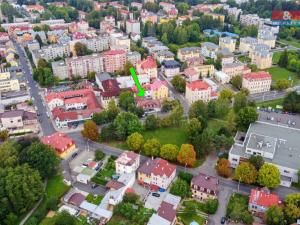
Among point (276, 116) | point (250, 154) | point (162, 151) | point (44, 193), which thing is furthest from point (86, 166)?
point (276, 116)

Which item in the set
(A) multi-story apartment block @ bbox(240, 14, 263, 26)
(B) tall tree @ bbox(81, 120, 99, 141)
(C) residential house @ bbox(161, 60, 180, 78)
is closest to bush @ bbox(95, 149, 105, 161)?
(B) tall tree @ bbox(81, 120, 99, 141)

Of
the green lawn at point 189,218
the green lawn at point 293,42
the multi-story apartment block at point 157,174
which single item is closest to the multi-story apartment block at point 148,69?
the multi-story apartment block at point 157,174

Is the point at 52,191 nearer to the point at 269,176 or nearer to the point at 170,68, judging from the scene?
the point at 269,176

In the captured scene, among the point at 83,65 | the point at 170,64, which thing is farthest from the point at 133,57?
the point at 83,65

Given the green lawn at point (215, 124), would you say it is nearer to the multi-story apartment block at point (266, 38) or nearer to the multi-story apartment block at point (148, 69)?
the multi-story apartment block at point (148, 69)

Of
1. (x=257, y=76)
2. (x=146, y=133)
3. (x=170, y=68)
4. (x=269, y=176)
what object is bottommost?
(x=146, y=133)

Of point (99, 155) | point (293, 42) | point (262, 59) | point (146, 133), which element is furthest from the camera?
point (293, 42)

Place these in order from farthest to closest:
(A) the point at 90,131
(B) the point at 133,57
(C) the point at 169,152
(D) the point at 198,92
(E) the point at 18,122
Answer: (B) the point at 133,57 → (D) the point at 198,92 → (E) the point at 18,122 → (A) the point at 90,131 → (C) the point at 169,152
